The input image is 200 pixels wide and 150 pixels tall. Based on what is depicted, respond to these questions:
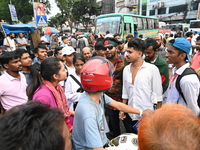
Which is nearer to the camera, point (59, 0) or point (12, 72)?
point (12, 72)

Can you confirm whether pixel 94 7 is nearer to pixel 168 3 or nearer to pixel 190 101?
pixel 168 3

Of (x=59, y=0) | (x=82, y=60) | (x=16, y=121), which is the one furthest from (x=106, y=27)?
(x=16, y=121)

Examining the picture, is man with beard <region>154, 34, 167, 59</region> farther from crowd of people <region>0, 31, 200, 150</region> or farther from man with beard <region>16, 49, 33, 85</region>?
man with beard <region>16, 49, 33, 85</region>

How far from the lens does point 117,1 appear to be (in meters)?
50.1

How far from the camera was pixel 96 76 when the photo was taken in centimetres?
124

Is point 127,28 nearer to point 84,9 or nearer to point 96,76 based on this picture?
point 96,76

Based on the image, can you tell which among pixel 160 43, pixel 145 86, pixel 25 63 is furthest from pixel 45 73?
pixel 160 43

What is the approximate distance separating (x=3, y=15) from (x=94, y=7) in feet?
56.1

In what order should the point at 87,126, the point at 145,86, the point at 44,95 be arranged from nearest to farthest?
1. the point at 87,126
2. the point at 44,95
3. the point at 145,86

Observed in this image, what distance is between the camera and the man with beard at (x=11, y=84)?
2.30 m

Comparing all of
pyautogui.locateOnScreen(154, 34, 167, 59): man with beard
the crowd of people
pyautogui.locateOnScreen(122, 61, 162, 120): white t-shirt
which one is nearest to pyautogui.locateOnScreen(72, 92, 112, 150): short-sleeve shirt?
the crowd of people

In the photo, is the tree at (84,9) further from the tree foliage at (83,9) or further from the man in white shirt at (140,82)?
the man in white shirt at (140,82)

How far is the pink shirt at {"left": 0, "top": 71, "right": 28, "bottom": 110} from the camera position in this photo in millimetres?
2279

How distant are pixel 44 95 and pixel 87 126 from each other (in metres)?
0.83
